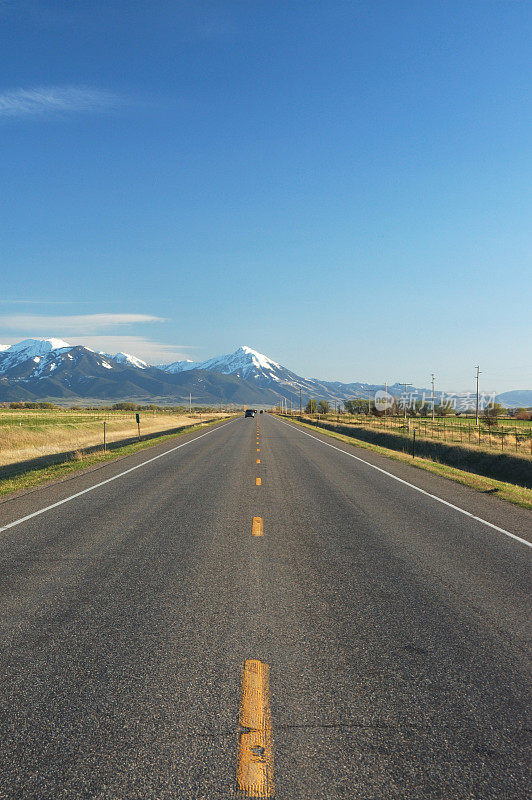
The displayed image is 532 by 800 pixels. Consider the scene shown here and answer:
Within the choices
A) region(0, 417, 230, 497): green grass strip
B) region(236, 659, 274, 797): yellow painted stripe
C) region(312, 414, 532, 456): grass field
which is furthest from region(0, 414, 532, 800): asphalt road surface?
region(312, 414, 532, 456): grass field

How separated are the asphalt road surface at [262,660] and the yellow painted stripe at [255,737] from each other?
12 millimetres

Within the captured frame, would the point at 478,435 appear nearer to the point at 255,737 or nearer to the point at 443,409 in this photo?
the point at 255,737

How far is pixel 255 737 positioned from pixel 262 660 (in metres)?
1.06

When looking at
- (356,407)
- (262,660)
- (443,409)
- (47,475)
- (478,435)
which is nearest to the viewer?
(262,660)

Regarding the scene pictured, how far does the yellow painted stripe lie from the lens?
2.94 metres

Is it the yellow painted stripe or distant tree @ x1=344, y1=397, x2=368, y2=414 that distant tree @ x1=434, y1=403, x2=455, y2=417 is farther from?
the yellow painted stripe

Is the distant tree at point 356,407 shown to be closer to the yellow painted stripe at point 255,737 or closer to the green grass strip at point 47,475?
the green grass strip at point 47,475

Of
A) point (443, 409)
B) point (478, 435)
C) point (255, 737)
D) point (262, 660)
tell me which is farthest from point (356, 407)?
point (255, 737)

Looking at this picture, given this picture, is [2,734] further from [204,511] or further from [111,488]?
[111,488]

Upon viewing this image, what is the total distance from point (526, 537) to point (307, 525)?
373cm

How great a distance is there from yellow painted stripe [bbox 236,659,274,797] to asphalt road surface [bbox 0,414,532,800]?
12mm

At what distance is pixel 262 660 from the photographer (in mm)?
4402

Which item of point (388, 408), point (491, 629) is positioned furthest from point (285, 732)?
point (388, 408)

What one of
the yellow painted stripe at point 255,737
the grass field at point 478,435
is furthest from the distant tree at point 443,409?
the yellow painted stripe at point 255,737
